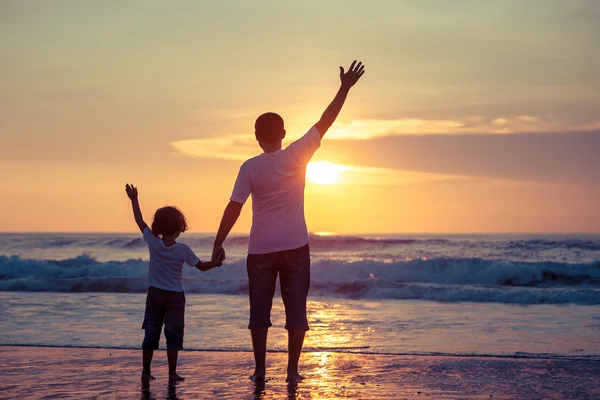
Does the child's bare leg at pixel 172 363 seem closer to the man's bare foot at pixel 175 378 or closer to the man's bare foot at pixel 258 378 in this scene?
the man's bare foot at pixel 175 378

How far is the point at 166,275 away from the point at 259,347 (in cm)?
88

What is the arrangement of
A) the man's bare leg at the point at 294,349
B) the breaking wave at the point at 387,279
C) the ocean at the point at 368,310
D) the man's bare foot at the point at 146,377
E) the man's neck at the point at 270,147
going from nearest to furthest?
the man's neck at the point at 270,147, the man's bare leg at the point at 294,349, the man's bare foot at the point at 146,377, the ocean at the point at 368,310, the breaking wave at the point at 387,279

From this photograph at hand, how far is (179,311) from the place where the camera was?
17.7ft

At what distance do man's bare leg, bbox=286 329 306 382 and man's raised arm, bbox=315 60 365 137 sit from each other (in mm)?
1420

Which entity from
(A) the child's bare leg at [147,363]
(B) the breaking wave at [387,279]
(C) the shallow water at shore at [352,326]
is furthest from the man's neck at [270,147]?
(B) the breaking wave at [387,279]

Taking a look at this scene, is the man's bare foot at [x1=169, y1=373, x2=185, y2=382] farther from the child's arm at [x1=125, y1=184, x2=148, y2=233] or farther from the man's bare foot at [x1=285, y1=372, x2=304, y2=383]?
the child's arm at [x1=125, y1=184, x2=148, y2=233]

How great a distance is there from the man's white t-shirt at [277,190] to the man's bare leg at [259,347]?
60 cm

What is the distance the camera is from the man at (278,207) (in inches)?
195

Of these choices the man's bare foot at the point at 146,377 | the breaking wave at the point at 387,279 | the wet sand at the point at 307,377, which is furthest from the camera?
the breaking wave at the point at 387,279

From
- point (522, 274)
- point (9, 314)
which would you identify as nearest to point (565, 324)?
point (9, 314)

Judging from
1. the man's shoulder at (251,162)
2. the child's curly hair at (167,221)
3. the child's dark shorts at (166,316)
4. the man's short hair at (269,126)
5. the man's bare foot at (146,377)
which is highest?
the man's short hair at (269,126)

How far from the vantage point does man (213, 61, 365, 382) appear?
495 centimetres

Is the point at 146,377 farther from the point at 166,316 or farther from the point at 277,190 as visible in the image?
the point at 277,190

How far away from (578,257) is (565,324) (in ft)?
77.8
